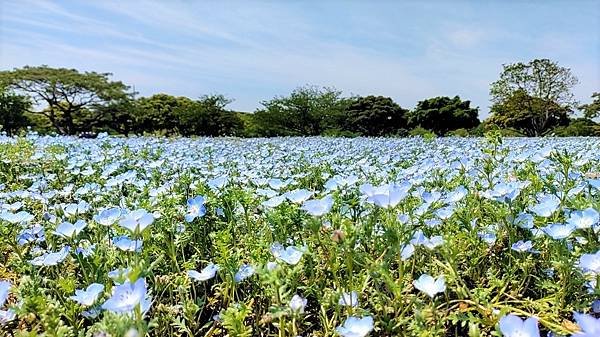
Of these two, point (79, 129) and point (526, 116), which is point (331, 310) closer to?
point (526, 116)

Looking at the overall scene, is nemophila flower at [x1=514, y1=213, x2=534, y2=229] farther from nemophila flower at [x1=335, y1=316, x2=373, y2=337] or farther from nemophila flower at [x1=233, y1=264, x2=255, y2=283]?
nemophila flower at [x1=233, y1=264, x2=255, y2=283]

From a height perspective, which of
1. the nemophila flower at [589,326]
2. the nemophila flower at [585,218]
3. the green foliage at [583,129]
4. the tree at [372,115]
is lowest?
the tree at [372,115]

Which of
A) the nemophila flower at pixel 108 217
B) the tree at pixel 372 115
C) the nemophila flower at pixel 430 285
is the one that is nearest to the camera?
the nemophila flower at pixel 430 285

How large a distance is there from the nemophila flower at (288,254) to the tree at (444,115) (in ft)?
109

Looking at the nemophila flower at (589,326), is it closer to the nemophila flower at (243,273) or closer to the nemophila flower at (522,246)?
the nemophila flower at (522,246)

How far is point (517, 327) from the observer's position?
929mm

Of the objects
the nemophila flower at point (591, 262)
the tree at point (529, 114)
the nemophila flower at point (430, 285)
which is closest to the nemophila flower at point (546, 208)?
the nemophila flower at point (591, 262)

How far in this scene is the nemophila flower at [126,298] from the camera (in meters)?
0.92

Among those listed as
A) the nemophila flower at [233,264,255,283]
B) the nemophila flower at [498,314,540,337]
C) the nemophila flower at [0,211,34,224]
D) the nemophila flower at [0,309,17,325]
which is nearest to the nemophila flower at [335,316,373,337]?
the nemophila flower at [498,314,540,337]

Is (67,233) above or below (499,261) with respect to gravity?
below

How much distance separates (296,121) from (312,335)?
26.5m

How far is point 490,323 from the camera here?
1160mm

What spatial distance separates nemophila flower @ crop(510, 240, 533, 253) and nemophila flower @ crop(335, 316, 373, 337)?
1.75 feet

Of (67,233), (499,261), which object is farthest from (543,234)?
(67,233)
